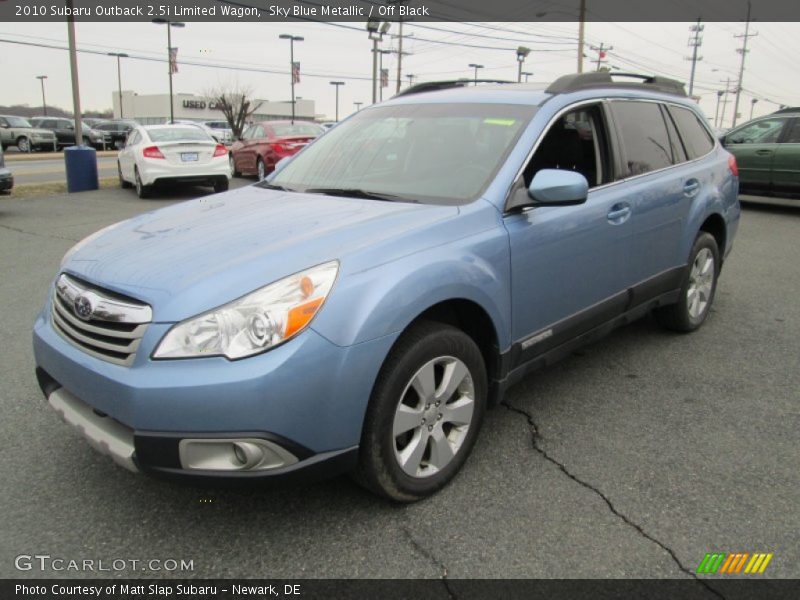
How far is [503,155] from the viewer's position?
313 cm

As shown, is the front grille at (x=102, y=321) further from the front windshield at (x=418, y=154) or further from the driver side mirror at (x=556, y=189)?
the driver side mirror at (x=556, y=189)

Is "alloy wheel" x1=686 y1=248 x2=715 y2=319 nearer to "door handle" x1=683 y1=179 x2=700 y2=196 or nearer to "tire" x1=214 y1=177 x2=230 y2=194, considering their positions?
"door handle" x1=683 y1=179 x2=700 y2=196

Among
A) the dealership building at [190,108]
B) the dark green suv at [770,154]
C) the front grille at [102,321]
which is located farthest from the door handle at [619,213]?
the dealership building at [190,108]

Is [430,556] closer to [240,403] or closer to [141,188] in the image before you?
[240,403]

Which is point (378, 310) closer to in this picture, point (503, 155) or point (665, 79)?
point (503, 155)

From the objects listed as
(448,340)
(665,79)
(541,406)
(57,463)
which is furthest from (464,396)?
(665,79)

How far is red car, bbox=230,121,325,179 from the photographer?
15.5 meters

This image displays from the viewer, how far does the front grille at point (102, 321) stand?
2246 mm

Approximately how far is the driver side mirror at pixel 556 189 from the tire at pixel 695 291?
1.99 metres

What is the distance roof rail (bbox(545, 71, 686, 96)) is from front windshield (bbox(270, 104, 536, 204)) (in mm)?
319

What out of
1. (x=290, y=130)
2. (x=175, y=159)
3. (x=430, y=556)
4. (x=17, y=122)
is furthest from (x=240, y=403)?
(x=17, y=122)

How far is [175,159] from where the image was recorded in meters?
12.8

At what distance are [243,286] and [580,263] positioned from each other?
6.13 feet

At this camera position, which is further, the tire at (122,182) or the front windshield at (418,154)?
the tire at (122,182)
